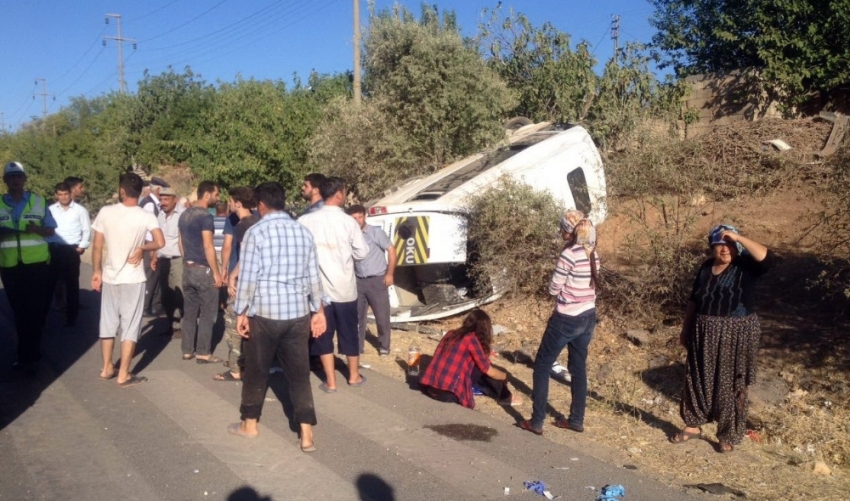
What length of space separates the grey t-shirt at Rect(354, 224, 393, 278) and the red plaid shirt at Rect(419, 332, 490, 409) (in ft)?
5.85

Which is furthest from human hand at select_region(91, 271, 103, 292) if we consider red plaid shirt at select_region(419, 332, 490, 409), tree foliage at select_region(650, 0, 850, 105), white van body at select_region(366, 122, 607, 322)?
tree foliage at select_region(650, 0, 850, 105)

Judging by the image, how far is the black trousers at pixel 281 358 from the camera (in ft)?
18.6

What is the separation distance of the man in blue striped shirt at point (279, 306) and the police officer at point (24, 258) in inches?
118

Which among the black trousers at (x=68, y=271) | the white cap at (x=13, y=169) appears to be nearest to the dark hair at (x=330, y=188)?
the white cap at (x=13, y=169)

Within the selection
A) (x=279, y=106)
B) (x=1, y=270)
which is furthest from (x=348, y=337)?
(x=279, y=106)

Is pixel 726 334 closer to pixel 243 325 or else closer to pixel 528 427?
pixel 528 427

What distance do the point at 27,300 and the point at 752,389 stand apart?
6.75 meters

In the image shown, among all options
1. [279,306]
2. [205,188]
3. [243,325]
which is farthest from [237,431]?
[205,188]

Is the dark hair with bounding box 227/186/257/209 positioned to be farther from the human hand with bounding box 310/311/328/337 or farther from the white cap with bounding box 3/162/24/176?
the human hand with bounding box 310/311/328/337

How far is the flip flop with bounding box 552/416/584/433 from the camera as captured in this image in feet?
21.1

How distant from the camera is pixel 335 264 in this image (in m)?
7.18

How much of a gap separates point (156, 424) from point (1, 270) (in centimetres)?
263

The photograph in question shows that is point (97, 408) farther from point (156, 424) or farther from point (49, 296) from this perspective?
point (49, 296)

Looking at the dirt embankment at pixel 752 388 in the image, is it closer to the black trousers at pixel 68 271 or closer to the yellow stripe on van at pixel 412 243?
the yellow stripe on van at pixel 412 243
